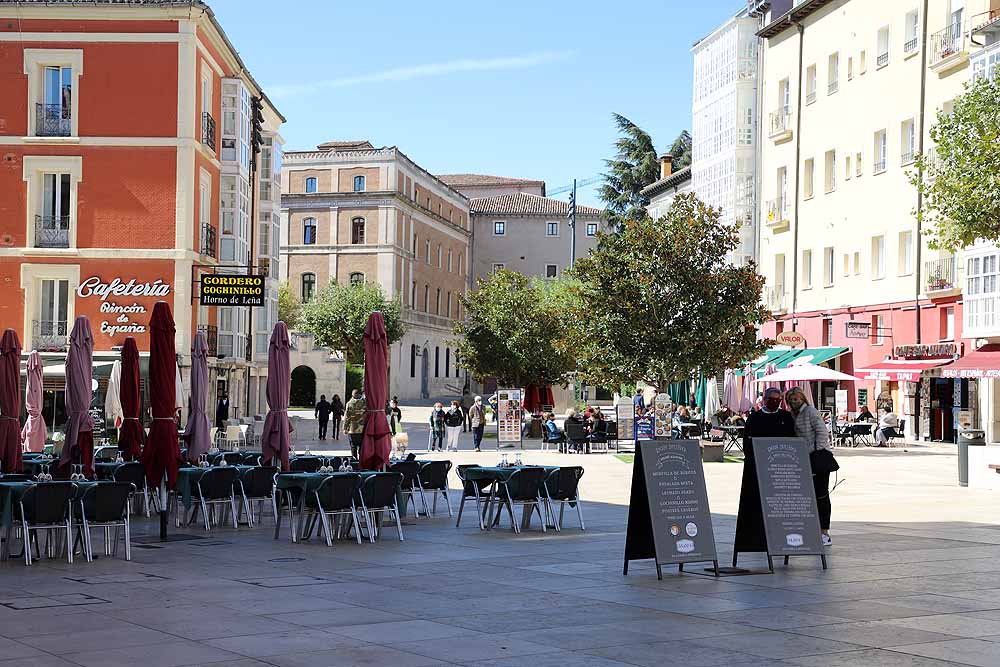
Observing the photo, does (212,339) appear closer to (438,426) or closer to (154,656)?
(438,426)

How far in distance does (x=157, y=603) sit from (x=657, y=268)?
2836cm

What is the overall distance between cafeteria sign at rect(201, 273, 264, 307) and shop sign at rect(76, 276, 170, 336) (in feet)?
14.0

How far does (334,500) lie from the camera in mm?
15961

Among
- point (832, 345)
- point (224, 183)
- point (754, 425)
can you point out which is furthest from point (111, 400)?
point (832, 345)

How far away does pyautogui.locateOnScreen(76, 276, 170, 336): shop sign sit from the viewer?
3953 cm

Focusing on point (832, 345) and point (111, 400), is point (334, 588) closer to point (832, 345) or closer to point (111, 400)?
point (111, 400)

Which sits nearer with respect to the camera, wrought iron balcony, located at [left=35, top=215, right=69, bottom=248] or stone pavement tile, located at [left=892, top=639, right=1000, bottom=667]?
stone pavement tile, located at [left=892, top=639, right=1000, bottom=667]

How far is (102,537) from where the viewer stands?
647 inches

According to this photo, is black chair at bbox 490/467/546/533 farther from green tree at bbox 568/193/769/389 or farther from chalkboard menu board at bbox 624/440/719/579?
green tree at bbox 568/193/769/389

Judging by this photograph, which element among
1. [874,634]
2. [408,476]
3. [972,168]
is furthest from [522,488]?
[972,168]

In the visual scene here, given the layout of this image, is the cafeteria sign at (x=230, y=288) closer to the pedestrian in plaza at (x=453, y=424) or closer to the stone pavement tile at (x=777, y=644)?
the pedestrian in plaza at (x=453, y=424)

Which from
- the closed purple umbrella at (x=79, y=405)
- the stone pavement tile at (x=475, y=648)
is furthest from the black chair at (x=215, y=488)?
the stone pavement tile at (x=475, y=648)

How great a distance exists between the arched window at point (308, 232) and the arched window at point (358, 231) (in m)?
2.90

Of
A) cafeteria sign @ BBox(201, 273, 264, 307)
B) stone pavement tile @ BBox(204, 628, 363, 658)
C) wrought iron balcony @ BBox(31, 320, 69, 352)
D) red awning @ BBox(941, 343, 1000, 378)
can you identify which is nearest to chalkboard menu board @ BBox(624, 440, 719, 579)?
stone pavement tile @ BBox(204, 628, 363, 658)
